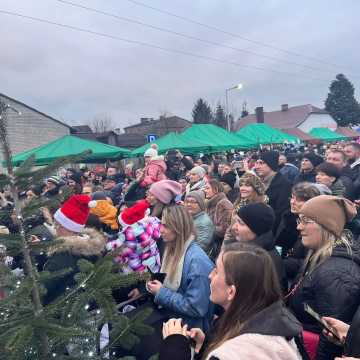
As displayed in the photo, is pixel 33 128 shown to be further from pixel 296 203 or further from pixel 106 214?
pixel 296 203

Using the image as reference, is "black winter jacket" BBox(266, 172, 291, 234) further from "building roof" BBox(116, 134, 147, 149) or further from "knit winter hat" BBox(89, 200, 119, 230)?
"building roof" BBox(116, 134, 147, 149)

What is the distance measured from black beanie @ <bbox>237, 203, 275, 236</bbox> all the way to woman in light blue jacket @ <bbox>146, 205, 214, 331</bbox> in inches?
19.7

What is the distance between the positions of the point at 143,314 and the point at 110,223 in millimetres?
2859

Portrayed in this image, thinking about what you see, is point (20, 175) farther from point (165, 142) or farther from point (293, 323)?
point (165, 142)

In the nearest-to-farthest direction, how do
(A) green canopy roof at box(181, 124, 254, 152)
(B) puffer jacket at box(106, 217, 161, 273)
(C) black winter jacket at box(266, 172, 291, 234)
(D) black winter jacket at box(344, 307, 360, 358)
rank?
1. (D) black winter jacket at box(344, 307, 360, 358)
2. (B) puffer jacket at box(106, 217, 161, 273)
3. (C) black winter jacket at box(266, 172, 291, 234)
4. (A) green canopy roof at box(181, 124, 254, 152)

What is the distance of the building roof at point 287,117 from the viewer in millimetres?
61250

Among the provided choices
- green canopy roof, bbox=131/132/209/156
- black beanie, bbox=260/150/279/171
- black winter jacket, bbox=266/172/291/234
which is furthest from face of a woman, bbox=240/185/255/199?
green canopy roof, bbox=131/132/209/156

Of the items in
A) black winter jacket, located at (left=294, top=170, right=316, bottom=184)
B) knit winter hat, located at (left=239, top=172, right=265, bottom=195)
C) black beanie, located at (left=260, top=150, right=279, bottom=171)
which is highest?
black beanie, located at (left=260, top=150, right=279, bottom=171)

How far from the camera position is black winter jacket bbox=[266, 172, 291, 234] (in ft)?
16.9

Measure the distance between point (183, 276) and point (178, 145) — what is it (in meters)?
11.0

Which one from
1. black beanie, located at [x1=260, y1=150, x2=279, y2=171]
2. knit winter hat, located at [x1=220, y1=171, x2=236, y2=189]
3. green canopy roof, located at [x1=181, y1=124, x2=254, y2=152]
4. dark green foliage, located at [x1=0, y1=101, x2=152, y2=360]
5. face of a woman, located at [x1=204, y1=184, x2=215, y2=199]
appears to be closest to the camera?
dark green foliage, located at [x1=0, y1=101, x2=152, y2=360]

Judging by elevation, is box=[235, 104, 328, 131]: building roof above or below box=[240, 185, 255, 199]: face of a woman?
above

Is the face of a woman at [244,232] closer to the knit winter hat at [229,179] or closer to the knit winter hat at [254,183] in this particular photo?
the knit winter hat at [254,183]

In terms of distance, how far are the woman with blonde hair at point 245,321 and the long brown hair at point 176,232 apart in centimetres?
102
